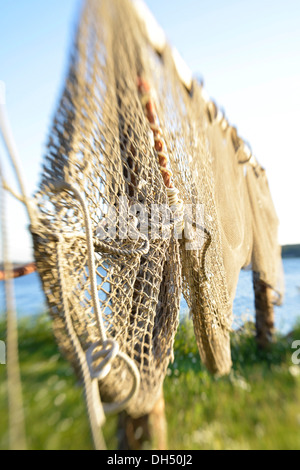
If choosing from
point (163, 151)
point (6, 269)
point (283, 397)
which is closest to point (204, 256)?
point (163, 151)

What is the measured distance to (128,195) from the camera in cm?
70

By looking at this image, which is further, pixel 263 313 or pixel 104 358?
pixel 263 313

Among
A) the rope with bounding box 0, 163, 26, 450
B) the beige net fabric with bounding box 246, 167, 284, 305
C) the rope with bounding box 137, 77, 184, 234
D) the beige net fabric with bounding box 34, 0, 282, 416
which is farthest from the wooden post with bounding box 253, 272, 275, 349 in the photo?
the rope with bounding box 0, 163, 26, 450

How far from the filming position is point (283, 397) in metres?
1.60

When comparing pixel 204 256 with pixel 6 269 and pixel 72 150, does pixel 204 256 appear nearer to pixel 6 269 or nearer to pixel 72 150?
pixel 72 150

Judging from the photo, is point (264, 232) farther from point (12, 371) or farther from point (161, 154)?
point (12, 371)

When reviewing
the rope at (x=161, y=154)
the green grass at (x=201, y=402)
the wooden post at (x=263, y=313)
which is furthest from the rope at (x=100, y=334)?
the wooden post at (x=263, y=313)

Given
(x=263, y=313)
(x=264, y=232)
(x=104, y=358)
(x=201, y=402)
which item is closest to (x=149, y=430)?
(x=104, y=358)

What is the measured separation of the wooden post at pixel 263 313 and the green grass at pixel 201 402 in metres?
0.09

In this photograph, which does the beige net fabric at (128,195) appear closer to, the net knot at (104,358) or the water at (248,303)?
the net knot at (104,358)

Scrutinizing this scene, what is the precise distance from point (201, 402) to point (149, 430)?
2.56 feet

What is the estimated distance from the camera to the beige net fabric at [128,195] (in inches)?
19.3

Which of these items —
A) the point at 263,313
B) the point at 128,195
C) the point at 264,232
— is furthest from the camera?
the point at 263,313
